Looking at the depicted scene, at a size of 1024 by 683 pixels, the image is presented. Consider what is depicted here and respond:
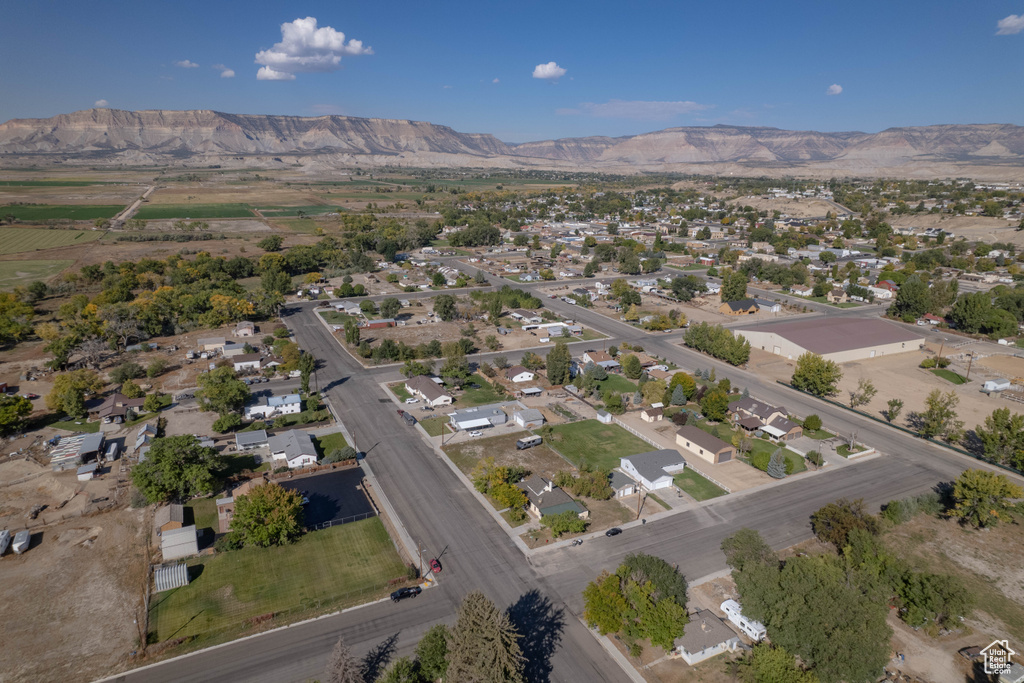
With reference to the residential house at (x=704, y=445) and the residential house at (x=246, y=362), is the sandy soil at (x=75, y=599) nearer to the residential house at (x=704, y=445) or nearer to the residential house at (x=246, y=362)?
the residential house at (x=246, y=362)

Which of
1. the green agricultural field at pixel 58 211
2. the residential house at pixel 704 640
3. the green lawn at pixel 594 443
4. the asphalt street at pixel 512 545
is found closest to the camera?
the residential house at pixel 704 640

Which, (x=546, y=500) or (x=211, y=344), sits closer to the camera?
(x=546, y=500)

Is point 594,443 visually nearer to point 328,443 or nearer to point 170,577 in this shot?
point 328,443

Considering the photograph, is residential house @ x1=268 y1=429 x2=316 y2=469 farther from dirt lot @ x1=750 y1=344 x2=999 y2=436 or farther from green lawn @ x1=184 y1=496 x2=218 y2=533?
dirt lot @ x1=750 y1=344 x2=999 y2=436

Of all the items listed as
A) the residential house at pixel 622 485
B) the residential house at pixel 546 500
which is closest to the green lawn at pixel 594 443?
the residential house at pixel 622 485

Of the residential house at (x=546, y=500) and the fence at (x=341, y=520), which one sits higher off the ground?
the residential house at (x=546, y=500)

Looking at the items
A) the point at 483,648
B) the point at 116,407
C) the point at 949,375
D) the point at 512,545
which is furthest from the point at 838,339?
the point at 116,407

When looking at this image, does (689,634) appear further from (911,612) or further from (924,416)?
(924,416)

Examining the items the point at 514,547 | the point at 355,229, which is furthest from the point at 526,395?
the point at 355,229
